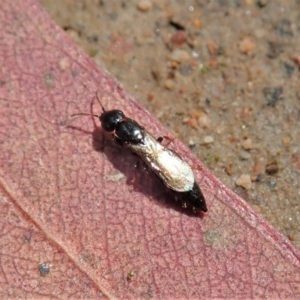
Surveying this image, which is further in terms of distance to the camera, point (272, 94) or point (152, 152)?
point (272, 94)

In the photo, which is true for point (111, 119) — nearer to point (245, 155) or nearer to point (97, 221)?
point (97, 221)

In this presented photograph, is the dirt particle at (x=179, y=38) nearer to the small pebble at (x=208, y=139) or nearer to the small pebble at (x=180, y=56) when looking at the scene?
the small pebble at (x=180, y=56)

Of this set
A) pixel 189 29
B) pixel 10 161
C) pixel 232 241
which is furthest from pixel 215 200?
pixel 189 29

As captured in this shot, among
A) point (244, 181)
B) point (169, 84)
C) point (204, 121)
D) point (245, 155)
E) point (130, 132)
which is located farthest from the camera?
point (169, 84)

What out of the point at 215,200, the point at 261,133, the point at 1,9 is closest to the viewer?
the point at 215,200

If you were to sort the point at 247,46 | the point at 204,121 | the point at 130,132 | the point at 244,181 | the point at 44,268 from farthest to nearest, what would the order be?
the point at 247,46
the point at 204,121
the point at 244,181
the point at 130,132
the point at 44,268

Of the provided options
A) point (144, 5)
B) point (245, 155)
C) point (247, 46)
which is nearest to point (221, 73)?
point (247, 46)

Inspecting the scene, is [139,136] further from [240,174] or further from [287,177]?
[287,177]

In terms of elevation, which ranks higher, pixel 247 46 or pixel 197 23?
pixel 247 46
